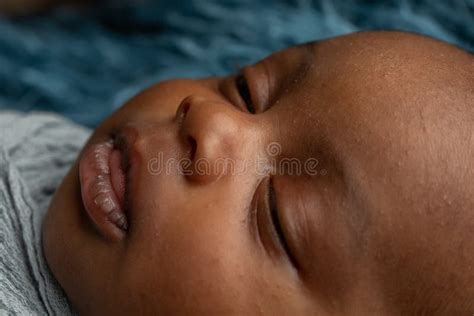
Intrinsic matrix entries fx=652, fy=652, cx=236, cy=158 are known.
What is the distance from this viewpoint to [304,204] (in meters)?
0.85

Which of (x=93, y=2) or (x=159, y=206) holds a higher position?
(x=93, y=2)

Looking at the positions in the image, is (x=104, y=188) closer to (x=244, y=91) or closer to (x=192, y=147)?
(x=192, y=147)

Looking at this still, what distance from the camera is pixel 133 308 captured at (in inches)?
34.3

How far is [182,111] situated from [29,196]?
0.35m

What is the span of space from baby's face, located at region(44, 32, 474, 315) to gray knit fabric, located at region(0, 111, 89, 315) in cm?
6

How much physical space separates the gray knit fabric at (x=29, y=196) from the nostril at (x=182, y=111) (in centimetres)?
32

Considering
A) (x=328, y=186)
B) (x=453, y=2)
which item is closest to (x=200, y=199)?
(x=328, y=186)

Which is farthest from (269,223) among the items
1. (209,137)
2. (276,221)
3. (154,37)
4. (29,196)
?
(154,37)

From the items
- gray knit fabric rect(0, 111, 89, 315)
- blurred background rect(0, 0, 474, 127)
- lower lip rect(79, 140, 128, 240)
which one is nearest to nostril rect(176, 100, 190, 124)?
lower lip rect(79, 140, 128, 240)

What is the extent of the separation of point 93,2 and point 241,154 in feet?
3.40

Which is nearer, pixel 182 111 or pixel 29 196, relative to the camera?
pixel 182 111

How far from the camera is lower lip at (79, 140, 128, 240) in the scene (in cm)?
90

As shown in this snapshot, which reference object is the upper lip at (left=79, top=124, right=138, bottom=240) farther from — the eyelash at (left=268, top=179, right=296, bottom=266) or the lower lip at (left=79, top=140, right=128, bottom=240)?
the eyelash at (left=268, top=179, right=296, bottom=266)

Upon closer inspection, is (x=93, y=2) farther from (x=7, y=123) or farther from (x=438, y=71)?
(x=438, y=71)
